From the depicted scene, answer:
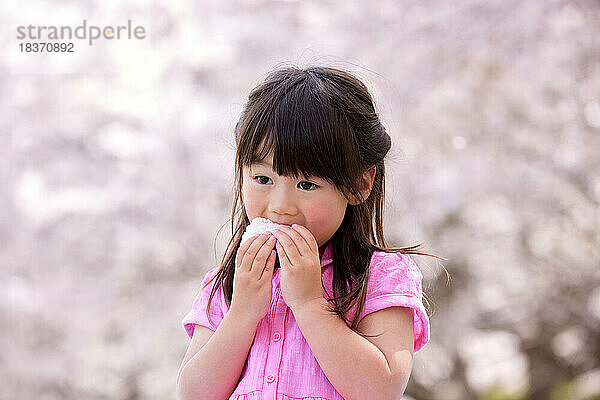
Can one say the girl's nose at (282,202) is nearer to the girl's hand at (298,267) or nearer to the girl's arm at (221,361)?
the girl's hand at (298,267)

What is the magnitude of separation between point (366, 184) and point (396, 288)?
6.7 inches

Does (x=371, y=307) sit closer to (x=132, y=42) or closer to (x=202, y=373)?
(x=202, y=373)

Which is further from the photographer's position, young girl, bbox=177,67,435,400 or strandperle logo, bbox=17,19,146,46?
strandperle logo, bbox=17,19,146,46

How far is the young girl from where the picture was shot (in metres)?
1.13

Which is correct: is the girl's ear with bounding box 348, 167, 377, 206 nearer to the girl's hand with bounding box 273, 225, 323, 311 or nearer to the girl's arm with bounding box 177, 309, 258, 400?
the girl's hand with bounding box 273, 225, 323, 311

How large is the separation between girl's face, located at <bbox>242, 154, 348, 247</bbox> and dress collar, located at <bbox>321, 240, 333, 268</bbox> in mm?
72

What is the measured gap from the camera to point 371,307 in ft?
3.87

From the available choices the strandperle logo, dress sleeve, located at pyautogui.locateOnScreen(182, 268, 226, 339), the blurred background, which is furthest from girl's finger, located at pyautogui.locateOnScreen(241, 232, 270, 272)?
the strandperle logo

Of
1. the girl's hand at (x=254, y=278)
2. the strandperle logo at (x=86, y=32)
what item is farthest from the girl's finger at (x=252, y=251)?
the strandperle logo at (x=86, y=32)

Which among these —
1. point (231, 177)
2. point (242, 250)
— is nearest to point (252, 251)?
point (242, 250)

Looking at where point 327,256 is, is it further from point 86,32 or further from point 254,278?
point 86,32

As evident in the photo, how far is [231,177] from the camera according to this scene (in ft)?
10.8

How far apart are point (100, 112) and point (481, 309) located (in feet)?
5.86

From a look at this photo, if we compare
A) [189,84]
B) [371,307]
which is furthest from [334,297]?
[189,84]
